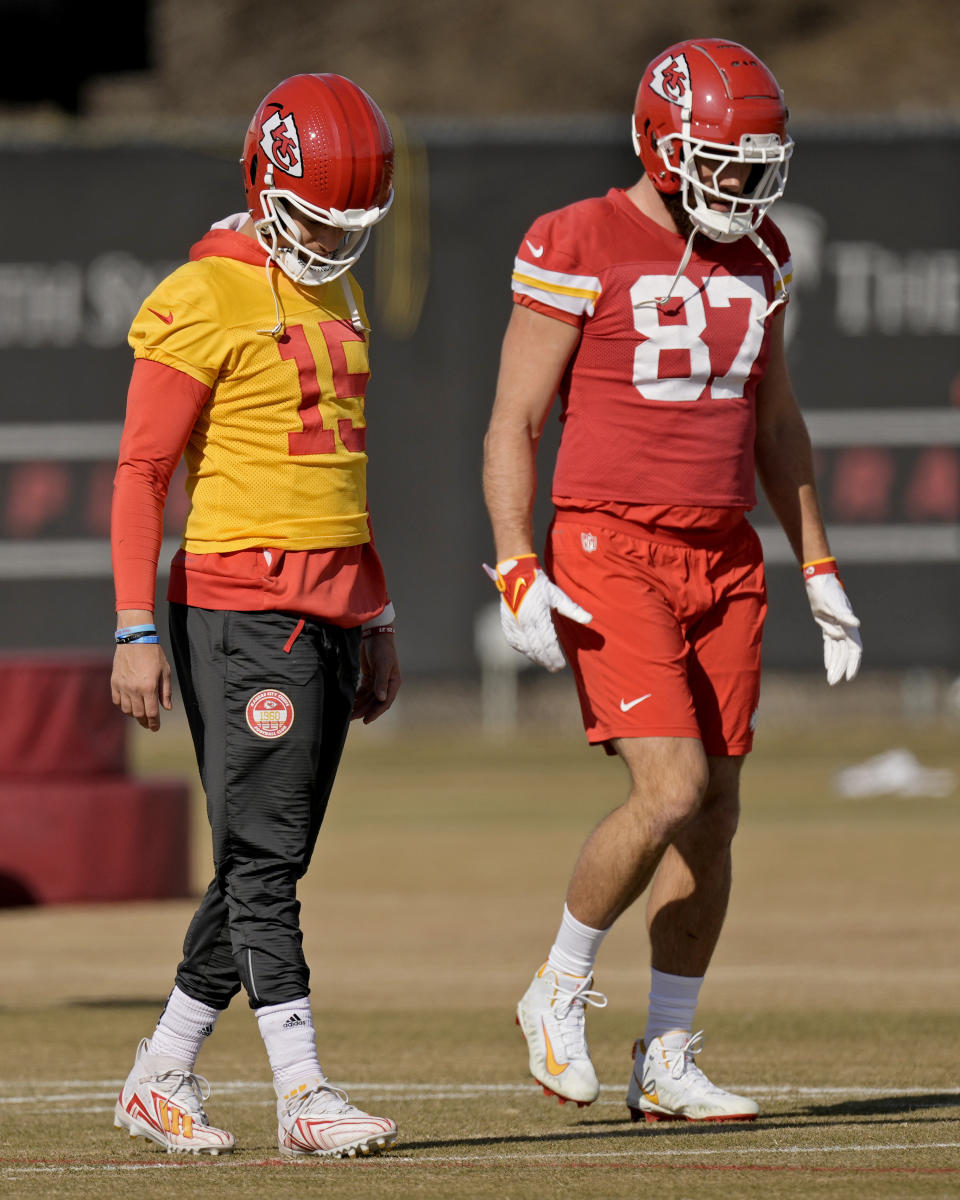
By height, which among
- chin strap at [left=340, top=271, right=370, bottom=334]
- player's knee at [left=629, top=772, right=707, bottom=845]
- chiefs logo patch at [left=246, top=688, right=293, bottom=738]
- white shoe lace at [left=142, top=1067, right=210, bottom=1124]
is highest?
chin strap at [left=340, top=271, right=370, bottom=334]

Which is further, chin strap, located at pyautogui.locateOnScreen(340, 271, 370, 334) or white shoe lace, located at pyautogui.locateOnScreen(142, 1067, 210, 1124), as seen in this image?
chin strap, located at pyautogui.locateOnScreen(340, 271, 370, 334)

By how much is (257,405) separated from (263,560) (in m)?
0.32

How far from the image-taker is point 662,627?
5711mm

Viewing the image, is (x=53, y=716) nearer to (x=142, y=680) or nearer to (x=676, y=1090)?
(x=676, y=1090)

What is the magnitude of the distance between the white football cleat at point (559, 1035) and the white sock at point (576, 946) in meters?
0.02

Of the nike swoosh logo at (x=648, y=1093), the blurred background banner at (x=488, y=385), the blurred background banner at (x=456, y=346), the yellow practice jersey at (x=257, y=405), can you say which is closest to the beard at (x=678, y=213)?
the yellow practice jersey at (x=257, y=405)

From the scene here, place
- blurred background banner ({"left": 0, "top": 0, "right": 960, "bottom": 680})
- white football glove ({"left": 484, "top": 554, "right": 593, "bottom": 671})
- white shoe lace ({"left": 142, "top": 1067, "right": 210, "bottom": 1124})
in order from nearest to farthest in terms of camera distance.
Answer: white shoe lace ({"left": 142, "top": 1067, "right": 210, "bottom": 1124}) → white football glove ({"left": 484, "top": 554, "right": 593, "bottom": 671}) → blurred background banner ({"left": 0, "top": 0, "right": 960, "bottom": 680})

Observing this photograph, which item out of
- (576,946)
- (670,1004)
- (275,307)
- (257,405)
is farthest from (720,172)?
(670,1004)

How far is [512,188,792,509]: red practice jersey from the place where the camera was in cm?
580

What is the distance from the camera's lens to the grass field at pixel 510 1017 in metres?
4.99

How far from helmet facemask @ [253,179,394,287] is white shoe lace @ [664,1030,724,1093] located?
1.87 meters

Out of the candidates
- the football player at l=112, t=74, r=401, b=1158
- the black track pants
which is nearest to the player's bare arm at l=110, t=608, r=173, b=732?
the football player at l=112, t=74, r=401, b=1158

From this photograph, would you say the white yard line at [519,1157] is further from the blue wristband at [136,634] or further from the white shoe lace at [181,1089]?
the blue wristband at [136,634]

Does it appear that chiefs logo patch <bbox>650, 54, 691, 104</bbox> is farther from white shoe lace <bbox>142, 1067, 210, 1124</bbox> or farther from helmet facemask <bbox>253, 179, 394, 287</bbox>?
white shoe lace <bbox>142, 1067, 210, 1124</bbox>
